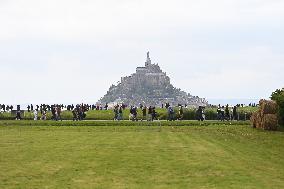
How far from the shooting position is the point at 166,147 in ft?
88.8

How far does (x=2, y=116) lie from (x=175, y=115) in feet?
78.7

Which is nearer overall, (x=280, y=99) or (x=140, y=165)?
(x=140, y=165)

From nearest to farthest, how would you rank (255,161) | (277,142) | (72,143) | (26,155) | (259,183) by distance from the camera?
(259,183) → (255,161) → (26,155) → (72,143) → (277,142)

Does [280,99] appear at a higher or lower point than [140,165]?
higher

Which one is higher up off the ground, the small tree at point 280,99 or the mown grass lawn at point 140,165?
the small tree at point 280,99

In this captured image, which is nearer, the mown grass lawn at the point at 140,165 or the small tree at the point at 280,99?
the mown grass lawn at the point at 140,165

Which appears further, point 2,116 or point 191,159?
point 2,116

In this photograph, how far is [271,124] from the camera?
43.2 metres

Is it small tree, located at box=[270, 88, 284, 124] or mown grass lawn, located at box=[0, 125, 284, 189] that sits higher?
small tree, located at box=[270, 88, 284, 124]

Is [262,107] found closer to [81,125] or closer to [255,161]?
[81,125]

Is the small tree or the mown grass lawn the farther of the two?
the small tree

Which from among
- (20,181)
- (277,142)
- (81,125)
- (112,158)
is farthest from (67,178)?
(81,125)

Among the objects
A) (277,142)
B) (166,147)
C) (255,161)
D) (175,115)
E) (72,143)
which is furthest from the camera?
(175,115)

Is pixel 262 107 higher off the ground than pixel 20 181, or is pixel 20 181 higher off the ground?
pixel 262 107
